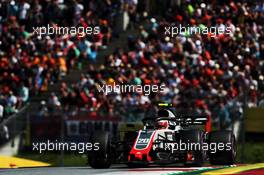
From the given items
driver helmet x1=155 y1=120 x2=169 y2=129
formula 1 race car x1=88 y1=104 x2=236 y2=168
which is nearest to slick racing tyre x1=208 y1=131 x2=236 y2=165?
formula 1 race car x1=88 y1=104 x2=236 y2=168

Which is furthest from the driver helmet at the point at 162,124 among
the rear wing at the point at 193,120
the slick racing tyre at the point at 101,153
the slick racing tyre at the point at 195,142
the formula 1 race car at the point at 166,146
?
the slick racing tyre at the point at 101,153

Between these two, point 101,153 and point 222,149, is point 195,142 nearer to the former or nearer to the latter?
point 222,149

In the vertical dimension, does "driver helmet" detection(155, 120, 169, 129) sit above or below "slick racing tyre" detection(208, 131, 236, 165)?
above

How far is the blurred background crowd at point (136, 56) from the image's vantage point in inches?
918

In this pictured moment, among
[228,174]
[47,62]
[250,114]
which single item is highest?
[47,62]

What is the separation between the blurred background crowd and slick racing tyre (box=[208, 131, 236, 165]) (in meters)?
4.27

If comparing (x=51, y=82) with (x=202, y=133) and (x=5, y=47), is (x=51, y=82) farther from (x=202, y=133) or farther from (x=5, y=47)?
(x=202, y=133)

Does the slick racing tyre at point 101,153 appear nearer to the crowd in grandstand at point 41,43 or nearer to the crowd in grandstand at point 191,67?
the crowd in grandstand at point 191,67

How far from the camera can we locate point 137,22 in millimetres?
29812

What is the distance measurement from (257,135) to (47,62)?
8.14m

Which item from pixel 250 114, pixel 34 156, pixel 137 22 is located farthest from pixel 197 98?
pixel 137 22

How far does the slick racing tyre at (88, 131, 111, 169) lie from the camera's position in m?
16.9

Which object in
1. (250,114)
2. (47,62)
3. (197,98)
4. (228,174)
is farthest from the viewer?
(47,62)

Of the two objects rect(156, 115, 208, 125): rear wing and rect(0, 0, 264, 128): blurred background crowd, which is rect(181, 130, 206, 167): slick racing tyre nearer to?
rect(156, 115, 208, 125): rear wing
